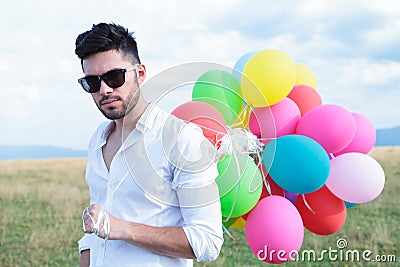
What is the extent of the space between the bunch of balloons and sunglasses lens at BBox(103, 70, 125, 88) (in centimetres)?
35

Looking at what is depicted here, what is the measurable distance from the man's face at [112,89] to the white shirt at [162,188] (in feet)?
0.24

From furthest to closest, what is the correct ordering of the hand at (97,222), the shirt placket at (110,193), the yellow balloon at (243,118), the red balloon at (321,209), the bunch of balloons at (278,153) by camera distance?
the red balloon at (321,209)
the yellow balloon at (243,118)
the bunch of balloons at (278,153)
the shirt placket at (110,193)
the hand at (97,222)

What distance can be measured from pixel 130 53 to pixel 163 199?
522 mm

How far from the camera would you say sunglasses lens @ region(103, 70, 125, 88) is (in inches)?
64.6

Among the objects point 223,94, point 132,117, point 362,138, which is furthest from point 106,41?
point 362,138

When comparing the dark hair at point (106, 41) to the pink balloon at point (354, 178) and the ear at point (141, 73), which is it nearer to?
the ear at point (141, 73)

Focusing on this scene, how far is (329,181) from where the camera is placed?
235cm

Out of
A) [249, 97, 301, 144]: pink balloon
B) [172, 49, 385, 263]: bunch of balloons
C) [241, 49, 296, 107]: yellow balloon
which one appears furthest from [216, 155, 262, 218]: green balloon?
[241, 49, 296, 107]: yellow balloon

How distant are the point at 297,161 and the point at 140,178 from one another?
2.79ft

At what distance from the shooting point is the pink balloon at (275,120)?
2217 millimetres

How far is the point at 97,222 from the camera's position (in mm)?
1425

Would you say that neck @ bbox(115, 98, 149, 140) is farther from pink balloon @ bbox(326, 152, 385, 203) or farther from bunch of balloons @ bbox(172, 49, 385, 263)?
pink balloon @ bbox(326, 152, 385, 203)

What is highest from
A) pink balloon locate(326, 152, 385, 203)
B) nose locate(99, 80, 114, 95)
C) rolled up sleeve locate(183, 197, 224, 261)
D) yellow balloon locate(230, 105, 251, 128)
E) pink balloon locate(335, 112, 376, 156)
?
nose locate(99, 80, 114, 95)

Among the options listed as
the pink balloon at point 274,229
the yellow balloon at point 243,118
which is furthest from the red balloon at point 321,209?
the yellow balloon at point 243,118
